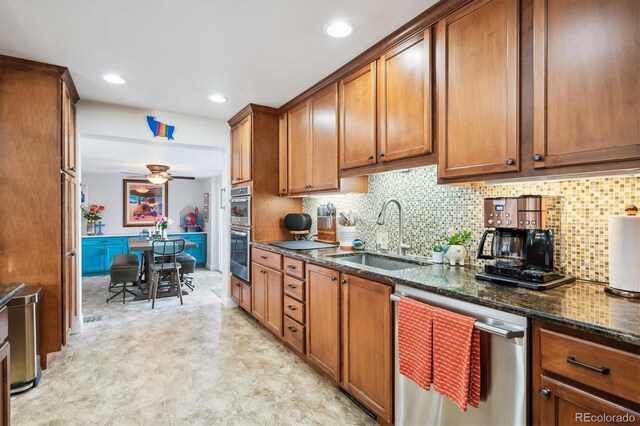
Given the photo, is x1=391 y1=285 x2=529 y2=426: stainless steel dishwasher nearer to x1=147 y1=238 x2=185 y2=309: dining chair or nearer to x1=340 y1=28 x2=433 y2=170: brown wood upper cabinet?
x1=340 y1=28 x2=433 y2=170: brown wood upper cabinet

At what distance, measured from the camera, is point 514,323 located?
3.95 ft

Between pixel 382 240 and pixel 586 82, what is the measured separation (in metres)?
1.70

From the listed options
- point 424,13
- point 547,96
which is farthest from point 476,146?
point 424,13

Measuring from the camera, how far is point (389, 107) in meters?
2.18

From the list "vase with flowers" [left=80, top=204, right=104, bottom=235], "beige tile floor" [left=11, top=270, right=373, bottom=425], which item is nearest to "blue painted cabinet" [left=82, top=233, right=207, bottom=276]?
"vase with flowers" [left=80, top=204, right=104, bottom=235]

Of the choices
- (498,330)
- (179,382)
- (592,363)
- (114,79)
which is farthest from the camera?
(114,79)

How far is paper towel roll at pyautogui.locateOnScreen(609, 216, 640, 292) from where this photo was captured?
1230mm

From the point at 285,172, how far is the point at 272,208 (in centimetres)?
44

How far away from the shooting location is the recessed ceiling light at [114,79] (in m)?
2.78

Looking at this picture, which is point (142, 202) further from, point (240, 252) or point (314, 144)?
point (314, 144)

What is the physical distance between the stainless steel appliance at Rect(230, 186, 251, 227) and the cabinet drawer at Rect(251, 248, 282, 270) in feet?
1.15

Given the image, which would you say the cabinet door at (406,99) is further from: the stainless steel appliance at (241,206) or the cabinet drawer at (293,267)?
the stainless steel appliance at (241,206)

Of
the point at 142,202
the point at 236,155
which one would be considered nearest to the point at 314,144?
the point at 236,155

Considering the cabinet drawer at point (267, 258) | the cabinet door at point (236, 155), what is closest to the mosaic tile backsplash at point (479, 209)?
the cabinet drawer at point (267, 258)
